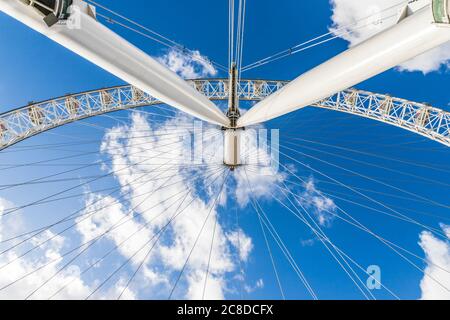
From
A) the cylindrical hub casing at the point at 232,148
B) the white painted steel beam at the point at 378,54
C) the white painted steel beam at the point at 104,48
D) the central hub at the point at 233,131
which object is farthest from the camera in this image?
the cylindrical hub casing at the point at 232,148

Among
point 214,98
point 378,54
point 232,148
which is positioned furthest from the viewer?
point 214,98

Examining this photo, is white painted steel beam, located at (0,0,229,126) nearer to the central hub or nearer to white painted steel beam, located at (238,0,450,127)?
white painted steel beam, located at (238,0,450,127)

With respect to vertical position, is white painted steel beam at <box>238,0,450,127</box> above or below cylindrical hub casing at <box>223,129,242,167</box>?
above

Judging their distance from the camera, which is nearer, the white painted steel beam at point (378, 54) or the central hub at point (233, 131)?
the white painted steel beam at point (378, 54)

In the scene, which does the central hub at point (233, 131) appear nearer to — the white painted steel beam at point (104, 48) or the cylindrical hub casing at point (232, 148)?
the cylindrical hub casing at point (232, 148)

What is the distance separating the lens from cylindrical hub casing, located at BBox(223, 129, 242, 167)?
39.5 ft

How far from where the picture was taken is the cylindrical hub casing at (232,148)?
39.5 feet

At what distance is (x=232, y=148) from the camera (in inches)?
501

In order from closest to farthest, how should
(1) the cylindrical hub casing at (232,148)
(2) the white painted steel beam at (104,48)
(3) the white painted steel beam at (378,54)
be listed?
(3) the white painted steel beam at (378,54) → (2) the white painted steel beam at (104,48) → (1) the cylindrical hub casing at (232,148)

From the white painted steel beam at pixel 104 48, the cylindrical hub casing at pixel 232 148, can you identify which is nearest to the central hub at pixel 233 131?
the cylindrical hub casing at pixel 232 148

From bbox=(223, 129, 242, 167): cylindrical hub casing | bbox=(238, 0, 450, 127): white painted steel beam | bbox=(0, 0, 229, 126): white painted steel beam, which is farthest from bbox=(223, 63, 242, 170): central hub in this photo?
bbox=(238, 0, 450, 127): white painted steel beam

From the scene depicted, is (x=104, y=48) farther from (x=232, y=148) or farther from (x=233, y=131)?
(x=232, y=148)

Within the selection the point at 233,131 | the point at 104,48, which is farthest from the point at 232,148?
the point at 104,48
